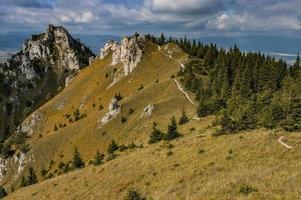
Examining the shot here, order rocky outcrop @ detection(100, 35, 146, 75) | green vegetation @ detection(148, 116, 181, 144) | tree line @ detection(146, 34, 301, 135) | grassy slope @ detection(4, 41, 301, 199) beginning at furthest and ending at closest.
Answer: rocky outcrop @ detection(100, 35, 146, 75)
green vegetation @ detection(148, 116, 181, 144)
tree line @ detection(146, 34, 301, 135)
grassy slope @ detection(4, 41, 301, 199)

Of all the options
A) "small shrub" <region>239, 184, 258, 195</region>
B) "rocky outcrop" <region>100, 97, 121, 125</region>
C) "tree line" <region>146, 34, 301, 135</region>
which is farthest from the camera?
"rocky outcrop" <region>100, 97, 121, 125</region>

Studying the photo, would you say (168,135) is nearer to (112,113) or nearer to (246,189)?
(246,189)

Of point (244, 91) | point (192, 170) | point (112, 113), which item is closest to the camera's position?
point (192, 170)

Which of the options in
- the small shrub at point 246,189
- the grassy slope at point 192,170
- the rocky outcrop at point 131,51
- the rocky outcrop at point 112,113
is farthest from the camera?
the rocky outcrop at point 131,51

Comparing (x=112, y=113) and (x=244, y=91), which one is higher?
(x=244, y=91)

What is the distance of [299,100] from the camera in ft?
169

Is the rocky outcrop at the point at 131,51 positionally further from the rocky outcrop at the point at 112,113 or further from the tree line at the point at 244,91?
the rocky outcrop at the point at 112,113

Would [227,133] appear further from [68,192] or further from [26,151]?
[26,151]

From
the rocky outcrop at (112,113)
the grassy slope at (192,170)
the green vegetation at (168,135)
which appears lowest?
the rocky outcrop at (112,113)

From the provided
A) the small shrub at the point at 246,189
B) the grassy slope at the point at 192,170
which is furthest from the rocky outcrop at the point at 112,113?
the small shrub at the point at 246,189

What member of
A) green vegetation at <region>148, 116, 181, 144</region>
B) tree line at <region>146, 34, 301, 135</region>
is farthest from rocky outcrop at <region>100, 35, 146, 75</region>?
green vegetation at <region>148, 116, 181, 144</region>

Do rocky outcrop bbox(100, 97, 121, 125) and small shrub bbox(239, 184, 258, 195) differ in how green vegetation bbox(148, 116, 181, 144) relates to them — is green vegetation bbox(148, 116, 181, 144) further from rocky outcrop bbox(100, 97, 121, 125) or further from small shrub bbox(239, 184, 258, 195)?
rocky outcrop bbox(100, 97, 121, 125)

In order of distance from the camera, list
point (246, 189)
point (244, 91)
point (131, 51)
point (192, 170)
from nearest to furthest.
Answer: point (246, 189)
point (192, 170)
point (244, 91)
point (131, 51)

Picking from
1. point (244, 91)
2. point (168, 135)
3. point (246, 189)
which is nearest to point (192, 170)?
point (246, 189)
